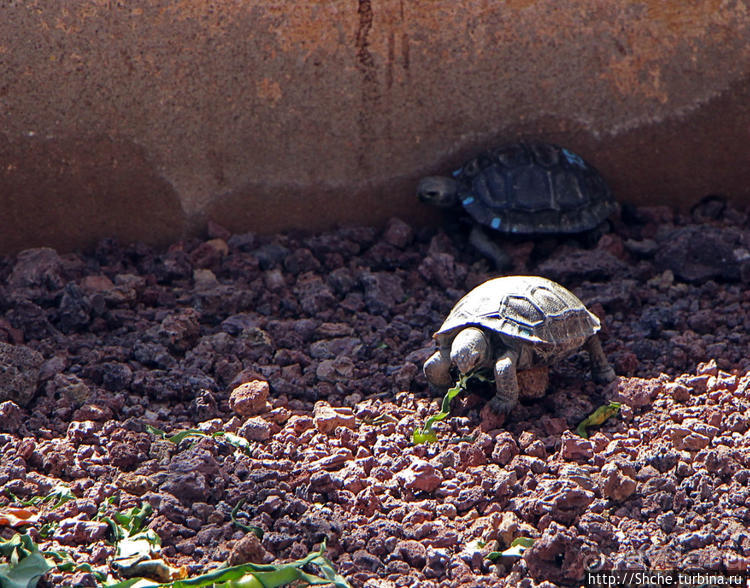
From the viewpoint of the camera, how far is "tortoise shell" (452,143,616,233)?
5379 millimetres

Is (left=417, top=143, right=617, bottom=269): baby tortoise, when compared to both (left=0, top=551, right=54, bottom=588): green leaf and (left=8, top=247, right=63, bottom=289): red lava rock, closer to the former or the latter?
(left=8, top=247, right=63, bottom=289): red lava rock

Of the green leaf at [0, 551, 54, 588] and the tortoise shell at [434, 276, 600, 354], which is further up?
the tortoise shell at [434, 276, 600, 354]

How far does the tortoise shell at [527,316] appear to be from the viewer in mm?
4023

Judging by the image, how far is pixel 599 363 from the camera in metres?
4.21

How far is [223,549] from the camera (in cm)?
311

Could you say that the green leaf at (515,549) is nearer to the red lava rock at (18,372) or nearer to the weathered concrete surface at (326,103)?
the red lava rock at (18,372)

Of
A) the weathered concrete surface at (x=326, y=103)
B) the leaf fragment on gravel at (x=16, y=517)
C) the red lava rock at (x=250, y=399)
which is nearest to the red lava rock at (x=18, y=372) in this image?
the leaf fragment on gravel at (x=16, y=517)

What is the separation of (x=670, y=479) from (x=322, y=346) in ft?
5.85

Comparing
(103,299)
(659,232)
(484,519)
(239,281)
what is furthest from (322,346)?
(659,232)

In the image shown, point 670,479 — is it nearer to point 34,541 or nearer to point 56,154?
point 34,541

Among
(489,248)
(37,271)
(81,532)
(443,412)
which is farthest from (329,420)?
(37,271)

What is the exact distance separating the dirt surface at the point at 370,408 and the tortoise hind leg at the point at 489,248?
3.3 inches

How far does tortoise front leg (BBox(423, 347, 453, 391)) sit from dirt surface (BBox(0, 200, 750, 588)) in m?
0.10

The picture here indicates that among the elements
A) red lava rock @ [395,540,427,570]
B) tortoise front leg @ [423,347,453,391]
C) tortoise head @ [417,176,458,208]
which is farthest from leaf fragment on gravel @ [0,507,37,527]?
tortoise head @ [417,176,458,208]
